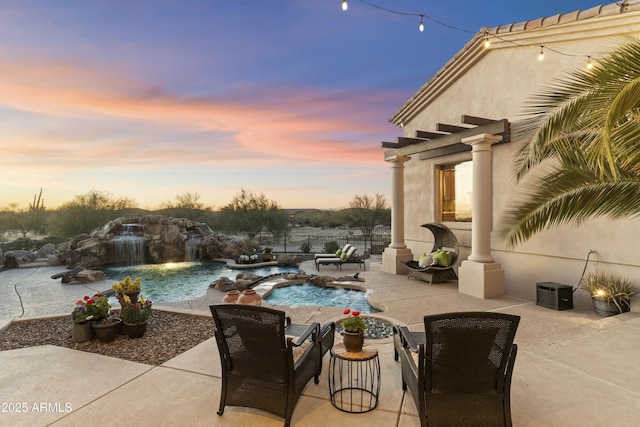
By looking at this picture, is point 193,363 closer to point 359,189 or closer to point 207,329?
point 207,329

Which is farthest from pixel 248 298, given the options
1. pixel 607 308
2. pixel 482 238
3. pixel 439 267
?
pixel 607 308

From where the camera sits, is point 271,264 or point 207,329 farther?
point 271,264

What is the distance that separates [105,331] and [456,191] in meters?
9.38

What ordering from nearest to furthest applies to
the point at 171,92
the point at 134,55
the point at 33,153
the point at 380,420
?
the point at 380,420, the point at 134,55, the point at 171,92, the point at 33,153

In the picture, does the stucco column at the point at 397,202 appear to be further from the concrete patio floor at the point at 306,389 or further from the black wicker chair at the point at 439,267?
the concrete patio floor at the point at 306,389

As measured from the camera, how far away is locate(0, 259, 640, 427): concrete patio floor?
295 cm

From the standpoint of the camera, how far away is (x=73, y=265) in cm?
1498

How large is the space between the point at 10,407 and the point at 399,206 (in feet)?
31.9

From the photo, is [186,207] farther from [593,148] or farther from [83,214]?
[593,148]

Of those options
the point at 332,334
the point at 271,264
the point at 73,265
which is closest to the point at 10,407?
the point at 332,334

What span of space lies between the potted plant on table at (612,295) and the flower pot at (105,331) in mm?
8364

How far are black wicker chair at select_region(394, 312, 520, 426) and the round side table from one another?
2.17 ft

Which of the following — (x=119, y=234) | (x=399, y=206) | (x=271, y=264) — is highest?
(x=399, y=206)

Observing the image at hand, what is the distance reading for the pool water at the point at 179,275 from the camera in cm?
1022
